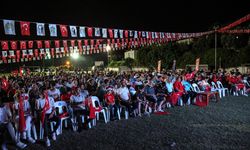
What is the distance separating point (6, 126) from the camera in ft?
19.0

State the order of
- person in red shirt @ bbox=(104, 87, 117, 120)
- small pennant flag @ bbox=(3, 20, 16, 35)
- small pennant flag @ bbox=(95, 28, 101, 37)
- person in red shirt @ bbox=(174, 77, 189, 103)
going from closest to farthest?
person in red shirt @ bbox=(104, 87, 117, 120), small pennant flag @ bbox=(3, 20, 16, 35), person in red shirt @ bbox=(174, 77, 189, 103), small pennant flag @ bbox=(95, 28, 101, 37)

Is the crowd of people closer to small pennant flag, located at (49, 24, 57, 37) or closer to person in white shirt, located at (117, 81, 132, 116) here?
person in white shirt, located at (117, 81, 132, 116)

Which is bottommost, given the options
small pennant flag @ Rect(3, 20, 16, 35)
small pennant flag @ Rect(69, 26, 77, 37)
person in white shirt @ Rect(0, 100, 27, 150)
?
person in white shirt @ Rect(0, 100, 27, 150)

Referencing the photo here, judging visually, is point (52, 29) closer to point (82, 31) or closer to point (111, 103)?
point (82, 31)

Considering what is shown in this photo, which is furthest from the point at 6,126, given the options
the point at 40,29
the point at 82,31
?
the point at 82,31

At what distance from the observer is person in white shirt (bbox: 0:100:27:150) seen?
577 cm

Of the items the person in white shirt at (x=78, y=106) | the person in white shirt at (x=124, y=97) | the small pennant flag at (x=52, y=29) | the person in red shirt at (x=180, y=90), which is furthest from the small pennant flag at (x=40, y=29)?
the person in red shirt at (x=180, y=90)

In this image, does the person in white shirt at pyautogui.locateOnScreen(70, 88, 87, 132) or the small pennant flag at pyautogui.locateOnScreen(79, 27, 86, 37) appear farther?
the small pennant flag at pyautogui.locateOnScreen(79, 27, 86, 37)

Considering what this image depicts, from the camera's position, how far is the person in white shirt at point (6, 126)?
5.77 metres

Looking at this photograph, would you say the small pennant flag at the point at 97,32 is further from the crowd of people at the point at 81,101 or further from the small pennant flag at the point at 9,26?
the small pennant flag at the point at 9,26

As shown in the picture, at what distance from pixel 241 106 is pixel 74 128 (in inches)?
281

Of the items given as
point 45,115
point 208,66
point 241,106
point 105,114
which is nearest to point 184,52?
point 208,66

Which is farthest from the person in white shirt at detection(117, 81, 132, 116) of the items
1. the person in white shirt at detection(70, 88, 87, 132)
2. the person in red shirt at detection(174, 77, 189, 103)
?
the person in red shirt at detection(174, 77, 189, 103)

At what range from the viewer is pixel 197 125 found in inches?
289
